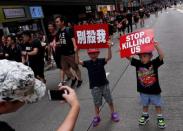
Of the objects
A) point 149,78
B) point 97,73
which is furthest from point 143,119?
point 97,73

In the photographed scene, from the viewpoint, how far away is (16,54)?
446 inches

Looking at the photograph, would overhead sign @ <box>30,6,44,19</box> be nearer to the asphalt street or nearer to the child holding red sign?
the asphalt street

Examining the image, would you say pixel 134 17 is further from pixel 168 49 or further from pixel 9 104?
pixel 9 104

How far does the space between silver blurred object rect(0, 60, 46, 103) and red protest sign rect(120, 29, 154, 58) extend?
Answer: 4017mm

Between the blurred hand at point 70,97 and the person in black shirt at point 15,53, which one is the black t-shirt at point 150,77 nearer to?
the blurred hand at point 70,97

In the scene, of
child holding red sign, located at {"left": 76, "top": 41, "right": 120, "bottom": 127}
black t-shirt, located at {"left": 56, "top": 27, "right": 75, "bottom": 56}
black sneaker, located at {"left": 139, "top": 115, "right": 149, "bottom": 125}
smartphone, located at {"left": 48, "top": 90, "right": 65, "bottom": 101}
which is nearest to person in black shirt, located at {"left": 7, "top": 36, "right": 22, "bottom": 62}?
black t-shirt, located at {"left": 56, "top": 27, "right": 75, "bottom": 56}

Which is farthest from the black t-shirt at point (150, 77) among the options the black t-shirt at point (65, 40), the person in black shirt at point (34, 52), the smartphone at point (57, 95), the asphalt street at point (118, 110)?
the person in black shirt at point (34, 52)

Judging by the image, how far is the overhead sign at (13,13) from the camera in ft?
65.5

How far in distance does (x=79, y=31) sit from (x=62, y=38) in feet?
7.03

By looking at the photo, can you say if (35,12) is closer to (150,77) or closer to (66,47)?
(66,47)

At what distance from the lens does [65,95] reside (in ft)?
7.31

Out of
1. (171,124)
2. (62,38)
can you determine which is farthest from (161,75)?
(171,124)

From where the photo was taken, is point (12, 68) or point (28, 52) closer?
point (12, 68)

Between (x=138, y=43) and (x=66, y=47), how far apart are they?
394 centimetres
